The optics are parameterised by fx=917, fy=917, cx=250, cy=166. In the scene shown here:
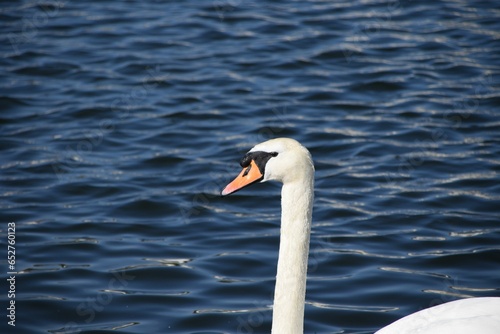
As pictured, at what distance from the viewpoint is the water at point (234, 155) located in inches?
275

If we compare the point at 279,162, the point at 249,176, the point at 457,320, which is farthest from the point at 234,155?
the point at 457,320

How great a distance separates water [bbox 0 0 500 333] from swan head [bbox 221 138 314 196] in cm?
189

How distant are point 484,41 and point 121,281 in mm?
7005

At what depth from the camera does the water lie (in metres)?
6.98

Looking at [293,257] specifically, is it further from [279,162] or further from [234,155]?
[234,155]

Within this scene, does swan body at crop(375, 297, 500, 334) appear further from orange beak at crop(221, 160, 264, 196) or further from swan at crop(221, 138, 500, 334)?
orange beak at crop(221, 160, 264, 196)

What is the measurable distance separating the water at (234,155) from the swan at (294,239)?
155 cm

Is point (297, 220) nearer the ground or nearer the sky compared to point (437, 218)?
nearer the sky

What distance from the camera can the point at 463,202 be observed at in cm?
845

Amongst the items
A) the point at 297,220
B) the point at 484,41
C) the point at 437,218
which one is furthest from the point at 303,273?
the point at 484,41

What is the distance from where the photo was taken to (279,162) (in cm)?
483

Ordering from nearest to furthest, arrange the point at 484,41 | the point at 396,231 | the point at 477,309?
the point at 477,309
the point at 396,231
the point at 484,41

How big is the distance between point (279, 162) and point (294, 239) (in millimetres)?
430

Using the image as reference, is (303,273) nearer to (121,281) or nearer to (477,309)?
(477,309)
